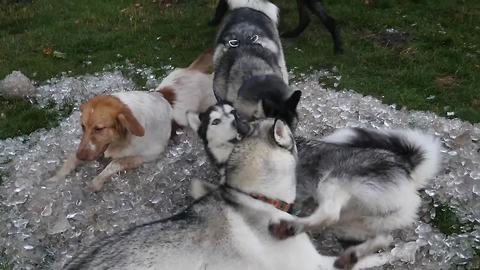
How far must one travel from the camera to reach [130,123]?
526cm

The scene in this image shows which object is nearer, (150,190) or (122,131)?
(150,190)

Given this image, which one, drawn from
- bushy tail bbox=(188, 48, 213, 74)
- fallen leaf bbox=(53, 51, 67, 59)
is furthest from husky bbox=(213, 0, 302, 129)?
fallen leaf bbox=(53, 51, 67, 59)

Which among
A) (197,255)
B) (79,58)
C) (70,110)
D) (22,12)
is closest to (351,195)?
(197,255)

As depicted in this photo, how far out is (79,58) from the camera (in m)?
8.91

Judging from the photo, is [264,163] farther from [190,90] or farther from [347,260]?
[190,90]

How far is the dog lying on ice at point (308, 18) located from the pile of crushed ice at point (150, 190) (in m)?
1.95

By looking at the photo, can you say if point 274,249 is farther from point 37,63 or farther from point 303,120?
point 37,63

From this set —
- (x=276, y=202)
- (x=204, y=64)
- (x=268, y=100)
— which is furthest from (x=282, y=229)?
(x=204, y=64)

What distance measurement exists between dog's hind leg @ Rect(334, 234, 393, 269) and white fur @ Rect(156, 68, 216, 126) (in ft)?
8.38

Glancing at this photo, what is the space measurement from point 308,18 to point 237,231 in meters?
5.92

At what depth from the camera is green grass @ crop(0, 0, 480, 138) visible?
7.20 metres

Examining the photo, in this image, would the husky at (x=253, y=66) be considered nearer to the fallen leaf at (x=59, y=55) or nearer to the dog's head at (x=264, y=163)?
the dog's head at (x=264, y=163)

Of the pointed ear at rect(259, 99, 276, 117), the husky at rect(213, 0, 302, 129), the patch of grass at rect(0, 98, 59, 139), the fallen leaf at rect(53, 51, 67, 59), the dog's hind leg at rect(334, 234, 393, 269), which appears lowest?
the fallen leaf at rect(53, 51, 67, 59)

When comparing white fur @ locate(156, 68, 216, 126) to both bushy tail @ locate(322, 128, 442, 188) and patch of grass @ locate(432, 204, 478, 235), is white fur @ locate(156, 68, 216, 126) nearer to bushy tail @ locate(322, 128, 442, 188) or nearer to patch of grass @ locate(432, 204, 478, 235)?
bushy tail @ locate(322, 128, 442, 188)
